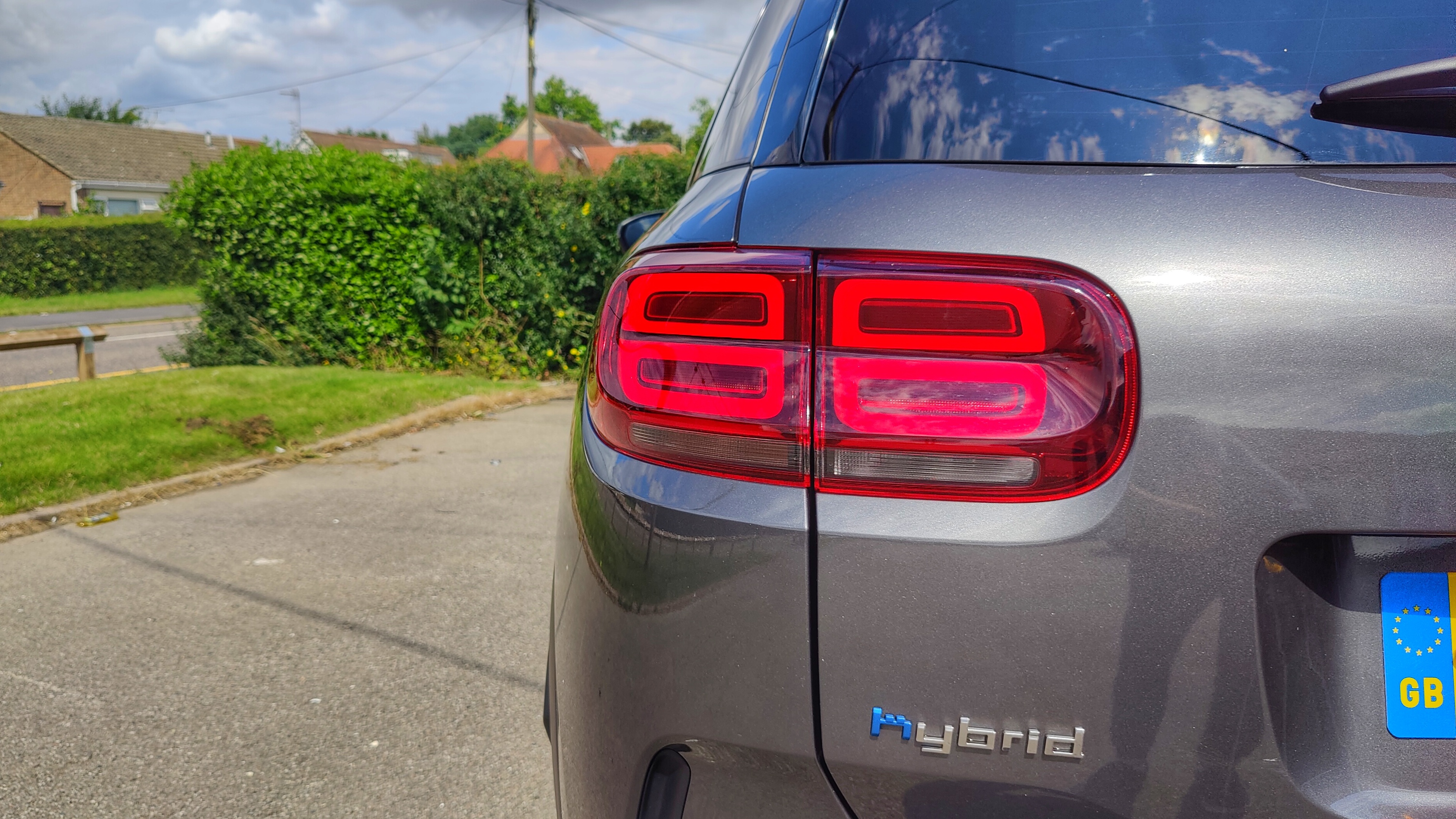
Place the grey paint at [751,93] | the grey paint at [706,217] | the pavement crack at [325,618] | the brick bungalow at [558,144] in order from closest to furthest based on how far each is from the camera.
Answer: the grey paint at [706,217] < the grey paint at [751,93] < the pavement crack at [325,618] < the brick bungalow at [558,144]

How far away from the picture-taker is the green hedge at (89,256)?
92.6 ft

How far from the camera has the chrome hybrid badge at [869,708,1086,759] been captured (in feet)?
3.75

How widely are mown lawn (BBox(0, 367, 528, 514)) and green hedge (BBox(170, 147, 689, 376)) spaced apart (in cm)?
127

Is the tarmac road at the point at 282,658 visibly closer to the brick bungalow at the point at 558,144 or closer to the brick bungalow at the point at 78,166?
the brick bungalow at the point at 78,166

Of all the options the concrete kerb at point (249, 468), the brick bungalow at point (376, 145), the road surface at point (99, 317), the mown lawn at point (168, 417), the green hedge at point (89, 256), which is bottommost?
the concrete kerb at point (249, 468)

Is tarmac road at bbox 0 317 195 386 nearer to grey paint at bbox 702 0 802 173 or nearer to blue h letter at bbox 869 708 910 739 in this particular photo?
grey paint at bbox 702 0 802 173

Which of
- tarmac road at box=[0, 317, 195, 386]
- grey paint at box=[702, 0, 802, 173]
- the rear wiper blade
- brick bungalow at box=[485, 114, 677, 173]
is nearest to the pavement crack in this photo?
grey paint at box=[702, 0, 802, 173]

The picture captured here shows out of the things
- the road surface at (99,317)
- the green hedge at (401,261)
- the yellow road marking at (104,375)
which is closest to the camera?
the green hedge at (401,261)

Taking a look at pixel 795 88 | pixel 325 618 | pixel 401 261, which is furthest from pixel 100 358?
pixel 795 88

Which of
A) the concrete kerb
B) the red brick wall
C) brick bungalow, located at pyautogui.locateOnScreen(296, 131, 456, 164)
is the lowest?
the concrete kerb

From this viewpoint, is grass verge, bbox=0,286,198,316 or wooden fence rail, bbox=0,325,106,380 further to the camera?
grass verge, bbox=0,286,198,316

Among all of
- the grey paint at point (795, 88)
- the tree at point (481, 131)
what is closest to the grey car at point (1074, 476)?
the grey paint at point (795, 88)

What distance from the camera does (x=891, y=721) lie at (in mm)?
1162

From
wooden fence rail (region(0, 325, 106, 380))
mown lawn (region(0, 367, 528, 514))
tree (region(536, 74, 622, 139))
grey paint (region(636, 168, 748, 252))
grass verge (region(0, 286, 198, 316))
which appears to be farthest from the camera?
tree (region(536, 74, 622, 139))
